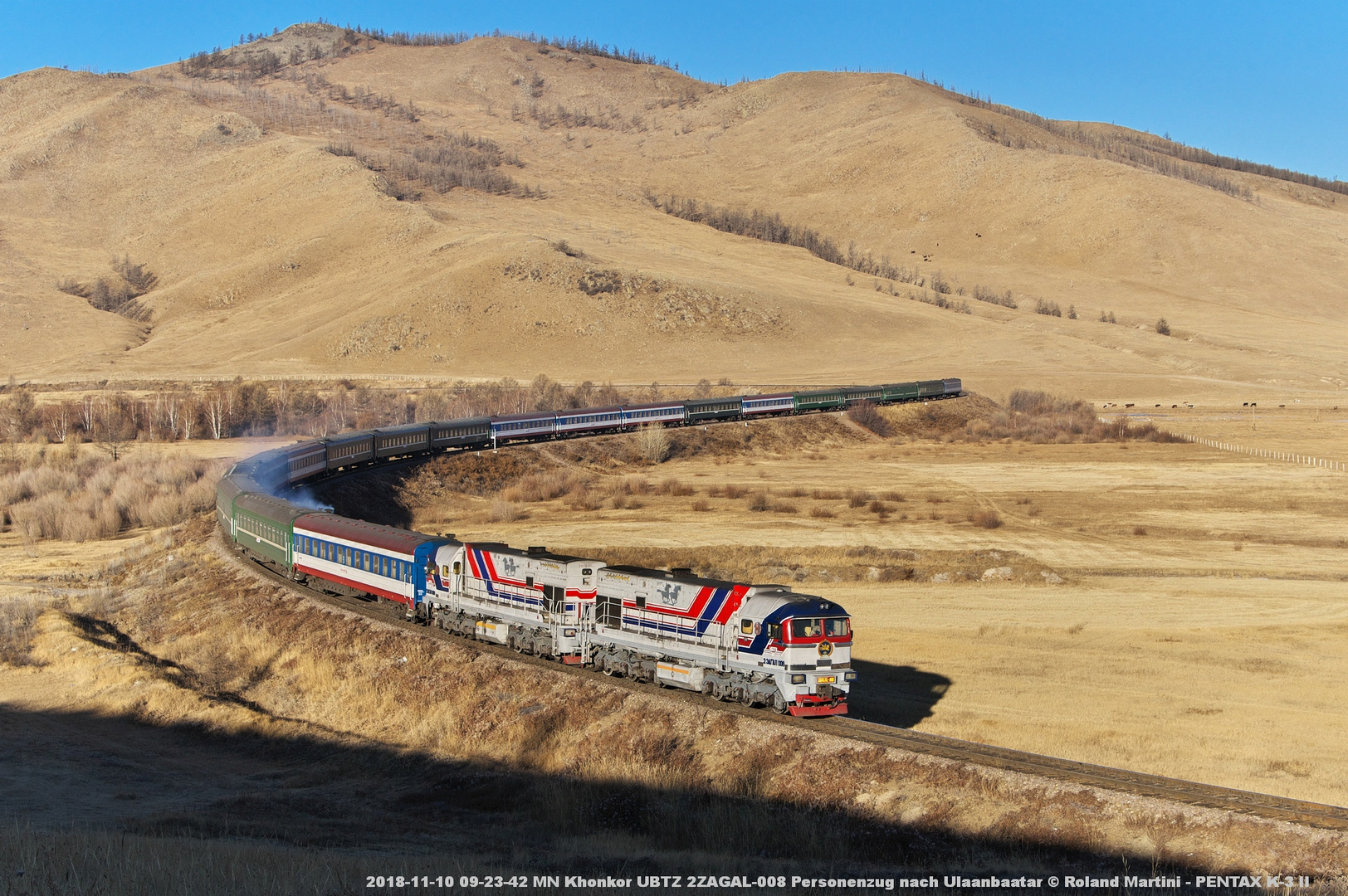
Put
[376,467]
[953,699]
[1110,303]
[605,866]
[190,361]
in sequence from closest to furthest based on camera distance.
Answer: [605,866] → [953,699] → [376,467] → [190,361] → [1110,303]

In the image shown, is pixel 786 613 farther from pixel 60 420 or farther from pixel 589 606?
pixel 60 420

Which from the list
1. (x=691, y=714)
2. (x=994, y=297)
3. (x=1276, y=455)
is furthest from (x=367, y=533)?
(x=994, y=297)

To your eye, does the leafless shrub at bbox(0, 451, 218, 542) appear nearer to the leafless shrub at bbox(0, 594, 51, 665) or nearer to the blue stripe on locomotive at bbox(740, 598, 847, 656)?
the leafless shrub at bbox(0, 594, 51, 665)

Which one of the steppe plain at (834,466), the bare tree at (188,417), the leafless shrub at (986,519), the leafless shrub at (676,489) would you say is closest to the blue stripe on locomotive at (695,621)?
the steppe plain at (834,466)

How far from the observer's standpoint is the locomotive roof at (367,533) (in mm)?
30953

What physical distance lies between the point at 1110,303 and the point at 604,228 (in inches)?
3424

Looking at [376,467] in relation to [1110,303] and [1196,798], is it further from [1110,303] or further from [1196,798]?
[1110,303]

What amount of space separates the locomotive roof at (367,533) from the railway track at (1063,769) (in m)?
7.39

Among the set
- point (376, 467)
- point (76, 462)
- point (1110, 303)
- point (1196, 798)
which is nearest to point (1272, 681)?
point (1196, 798)

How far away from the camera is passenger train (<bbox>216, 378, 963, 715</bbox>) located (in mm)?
21766

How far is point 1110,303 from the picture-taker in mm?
180375

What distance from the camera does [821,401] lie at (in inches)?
3765

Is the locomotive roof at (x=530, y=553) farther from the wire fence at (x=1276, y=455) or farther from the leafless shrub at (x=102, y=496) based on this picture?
the wire fence at (x=1276, y=455)

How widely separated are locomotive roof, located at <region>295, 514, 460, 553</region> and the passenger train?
49 mm
